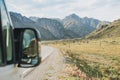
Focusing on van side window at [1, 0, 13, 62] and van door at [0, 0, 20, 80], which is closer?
van door at [0, 0, 20, 80]

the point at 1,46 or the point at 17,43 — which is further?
the point at 17,43

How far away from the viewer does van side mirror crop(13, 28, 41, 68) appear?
4012 mm

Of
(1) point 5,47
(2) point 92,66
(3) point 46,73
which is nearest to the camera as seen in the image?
(1) point 5,47

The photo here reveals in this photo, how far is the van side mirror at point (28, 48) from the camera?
13.2 feet

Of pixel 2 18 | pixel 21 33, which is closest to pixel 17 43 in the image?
pixel 21 33

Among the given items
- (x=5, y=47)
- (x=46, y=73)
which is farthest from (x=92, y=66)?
(x=5, y=47)

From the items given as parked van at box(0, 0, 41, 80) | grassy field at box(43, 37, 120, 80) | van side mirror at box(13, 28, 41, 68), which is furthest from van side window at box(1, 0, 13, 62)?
grassy field at box(43, 37, 120, 80)

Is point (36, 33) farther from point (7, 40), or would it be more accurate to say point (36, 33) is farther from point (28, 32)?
point (7, 40)

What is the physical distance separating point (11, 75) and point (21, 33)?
0.43m

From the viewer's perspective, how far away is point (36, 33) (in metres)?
4.16

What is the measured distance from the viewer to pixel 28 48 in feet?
13.4

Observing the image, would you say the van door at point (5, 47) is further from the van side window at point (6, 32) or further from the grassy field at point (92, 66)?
the grassy field at point (92, 66)

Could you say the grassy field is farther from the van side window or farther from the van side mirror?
the van side window

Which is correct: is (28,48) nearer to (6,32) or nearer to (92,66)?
(6,32)
